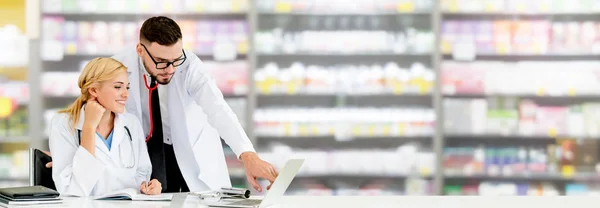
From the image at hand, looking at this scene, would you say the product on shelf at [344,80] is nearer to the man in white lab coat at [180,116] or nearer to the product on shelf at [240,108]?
the product on shelf at [240,108]

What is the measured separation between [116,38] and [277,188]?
12.7 feet

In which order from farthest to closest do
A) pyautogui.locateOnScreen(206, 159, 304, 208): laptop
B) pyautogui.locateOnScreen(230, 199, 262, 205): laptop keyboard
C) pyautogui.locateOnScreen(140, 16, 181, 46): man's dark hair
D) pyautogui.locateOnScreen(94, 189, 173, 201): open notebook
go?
pyautogui.locateOnScreen(140, 16, 181, 46): man's dark hair
pyautogui.locateOnScreen(94, 189, 173, 201): open notebook
pyautogui.locateOnScreen(230, 199, 262, 205): laptop keyboard
pyautogui.locateOnScreen(206, 159, 304, 208): laptop

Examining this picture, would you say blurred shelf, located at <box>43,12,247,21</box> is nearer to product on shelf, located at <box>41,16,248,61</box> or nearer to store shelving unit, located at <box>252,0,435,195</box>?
product on shelf, located at <box>41,16,248,61</box>

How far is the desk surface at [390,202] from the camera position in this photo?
2.71 meters

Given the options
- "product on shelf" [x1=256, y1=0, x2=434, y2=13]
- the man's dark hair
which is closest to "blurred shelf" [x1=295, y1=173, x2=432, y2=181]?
"product on shelf" [x1=256, y1=0, x2=434, y2=13]

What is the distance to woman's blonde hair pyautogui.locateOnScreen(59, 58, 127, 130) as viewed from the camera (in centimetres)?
318

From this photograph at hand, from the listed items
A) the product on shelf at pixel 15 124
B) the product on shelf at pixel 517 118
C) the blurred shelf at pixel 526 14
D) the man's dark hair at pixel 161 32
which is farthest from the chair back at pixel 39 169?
the blurred shelf at pixel 526 14

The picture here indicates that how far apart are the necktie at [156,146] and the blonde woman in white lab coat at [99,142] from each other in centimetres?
41

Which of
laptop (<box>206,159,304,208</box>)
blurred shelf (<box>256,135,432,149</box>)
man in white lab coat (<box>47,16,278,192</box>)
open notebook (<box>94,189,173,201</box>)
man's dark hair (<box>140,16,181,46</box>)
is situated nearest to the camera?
Result: laptop (<box>206,159,304,208</box>)

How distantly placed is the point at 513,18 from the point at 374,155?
146 centimetres

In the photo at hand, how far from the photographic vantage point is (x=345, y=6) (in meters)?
6.10

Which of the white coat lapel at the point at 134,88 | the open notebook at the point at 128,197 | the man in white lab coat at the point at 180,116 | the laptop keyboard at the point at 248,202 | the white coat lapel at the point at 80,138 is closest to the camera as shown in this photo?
the laptop keyboard at the point at 248,202

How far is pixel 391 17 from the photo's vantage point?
6277 mm

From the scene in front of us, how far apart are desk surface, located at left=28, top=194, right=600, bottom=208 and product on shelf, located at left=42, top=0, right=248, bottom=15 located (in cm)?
343
